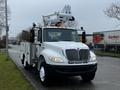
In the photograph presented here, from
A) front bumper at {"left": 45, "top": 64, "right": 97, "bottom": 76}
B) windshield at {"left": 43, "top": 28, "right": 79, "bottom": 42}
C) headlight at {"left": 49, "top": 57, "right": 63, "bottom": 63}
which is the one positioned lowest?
front bumper at {"left": 45, "top": 64, "right": 97, "bottom": 76}

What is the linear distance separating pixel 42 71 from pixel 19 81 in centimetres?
115

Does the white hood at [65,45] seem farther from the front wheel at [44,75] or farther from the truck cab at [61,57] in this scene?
the front wheel at [44,75]

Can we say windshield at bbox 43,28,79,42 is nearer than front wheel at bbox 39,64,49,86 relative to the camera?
No

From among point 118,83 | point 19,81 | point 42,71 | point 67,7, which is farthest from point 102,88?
point 67,7

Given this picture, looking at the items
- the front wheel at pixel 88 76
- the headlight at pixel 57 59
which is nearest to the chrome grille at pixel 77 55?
the headlight at pixel 57 59

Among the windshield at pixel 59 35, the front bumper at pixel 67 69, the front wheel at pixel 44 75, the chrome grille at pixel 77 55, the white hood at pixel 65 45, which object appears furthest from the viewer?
the windshield at pixel 59 35

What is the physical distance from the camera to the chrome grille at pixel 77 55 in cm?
1229

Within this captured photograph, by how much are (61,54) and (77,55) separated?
0.62 meters

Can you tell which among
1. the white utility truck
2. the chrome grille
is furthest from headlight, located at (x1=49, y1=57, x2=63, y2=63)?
the chrome grille

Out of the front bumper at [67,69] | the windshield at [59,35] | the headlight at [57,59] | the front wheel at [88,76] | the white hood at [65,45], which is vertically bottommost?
the front wheel at [88,76]

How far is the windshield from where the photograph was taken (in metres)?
13.7

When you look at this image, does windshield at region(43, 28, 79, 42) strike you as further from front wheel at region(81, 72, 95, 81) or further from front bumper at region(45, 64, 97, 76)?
front bumper at region(45, 64, 97, 76)

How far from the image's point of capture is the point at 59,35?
45.8ft

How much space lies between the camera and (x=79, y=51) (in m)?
12.5
